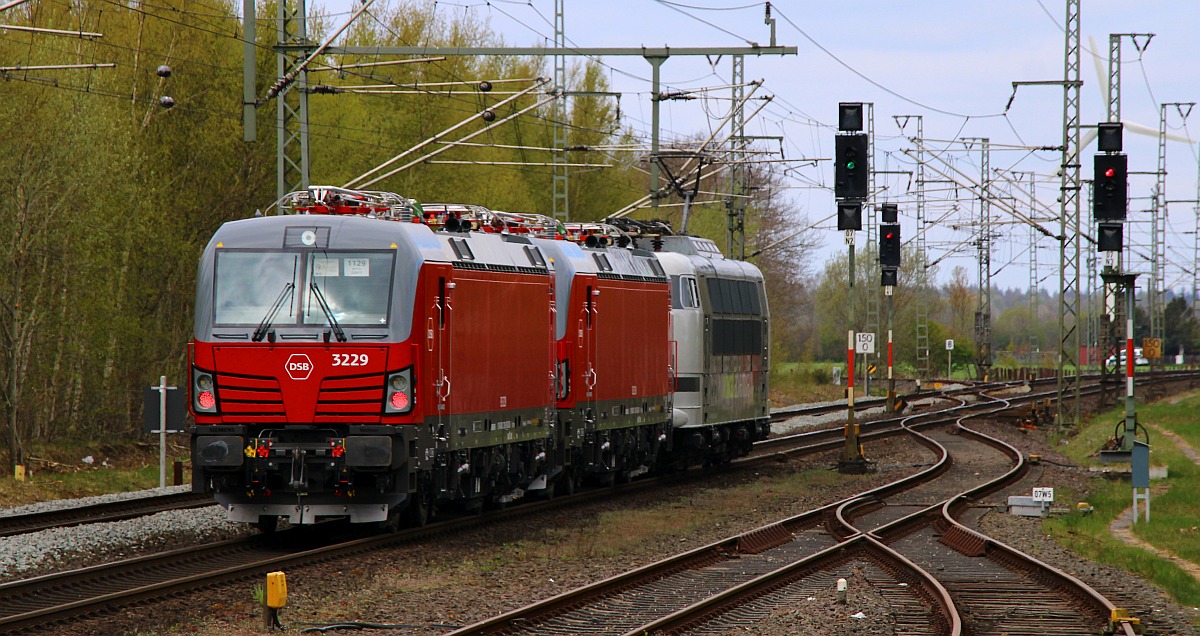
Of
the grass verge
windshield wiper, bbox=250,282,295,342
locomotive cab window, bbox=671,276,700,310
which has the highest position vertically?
locomotive cab window, bbox=671,276,700,310

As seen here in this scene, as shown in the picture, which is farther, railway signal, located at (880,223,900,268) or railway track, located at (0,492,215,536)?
railway signal, located at (880,223,900,268)

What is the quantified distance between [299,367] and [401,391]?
1.07m

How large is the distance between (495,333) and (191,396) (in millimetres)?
4052

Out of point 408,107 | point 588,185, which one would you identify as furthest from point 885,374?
point 408,107

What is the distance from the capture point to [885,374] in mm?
84312

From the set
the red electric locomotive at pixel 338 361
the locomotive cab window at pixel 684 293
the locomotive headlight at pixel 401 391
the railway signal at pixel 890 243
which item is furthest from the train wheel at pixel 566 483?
the railway signal at pixel 890 243

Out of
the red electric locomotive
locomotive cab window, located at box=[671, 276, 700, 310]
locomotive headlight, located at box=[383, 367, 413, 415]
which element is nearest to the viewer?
the red electric locomotive

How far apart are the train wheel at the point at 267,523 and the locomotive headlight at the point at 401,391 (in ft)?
6.28

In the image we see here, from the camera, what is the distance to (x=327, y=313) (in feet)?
51.9

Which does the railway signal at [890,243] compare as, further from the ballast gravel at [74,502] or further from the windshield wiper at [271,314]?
the windshield wiper at [271,314]

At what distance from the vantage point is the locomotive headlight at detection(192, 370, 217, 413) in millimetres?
15797

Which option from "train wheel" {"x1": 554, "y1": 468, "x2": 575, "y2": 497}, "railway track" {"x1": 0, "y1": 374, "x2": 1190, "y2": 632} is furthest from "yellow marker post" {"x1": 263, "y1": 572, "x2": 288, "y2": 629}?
"train wheel" {"x1": 554, "y1": 468, "x2": 575, "y2": 497}

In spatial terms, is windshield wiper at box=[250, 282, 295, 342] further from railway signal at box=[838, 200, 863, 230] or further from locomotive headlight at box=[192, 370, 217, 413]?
railway signal at box=[838, 200, 863, 230]

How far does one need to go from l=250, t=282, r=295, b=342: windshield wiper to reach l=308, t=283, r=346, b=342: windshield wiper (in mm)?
228
